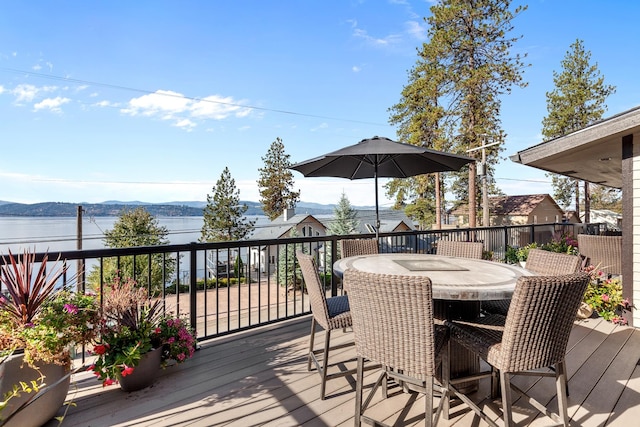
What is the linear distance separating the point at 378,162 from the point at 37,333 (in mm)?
3473

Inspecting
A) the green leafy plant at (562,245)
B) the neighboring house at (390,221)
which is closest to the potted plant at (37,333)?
the green leafy plant at (562,245)

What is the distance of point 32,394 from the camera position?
70.2 inches

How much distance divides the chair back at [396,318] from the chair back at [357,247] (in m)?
1.85

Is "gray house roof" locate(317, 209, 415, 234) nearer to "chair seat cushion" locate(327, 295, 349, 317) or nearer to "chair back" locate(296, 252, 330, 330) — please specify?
"chair seat cushion" locate(327, 295, 349, 317)

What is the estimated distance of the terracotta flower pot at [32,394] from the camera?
5.67ft

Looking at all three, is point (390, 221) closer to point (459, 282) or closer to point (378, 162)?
point (378, 162)

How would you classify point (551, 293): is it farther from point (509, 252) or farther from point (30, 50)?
point (30, 50)

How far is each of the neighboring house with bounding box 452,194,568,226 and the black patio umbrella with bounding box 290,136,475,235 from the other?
22974 millimetres

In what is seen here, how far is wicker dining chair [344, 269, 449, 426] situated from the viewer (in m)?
1.62

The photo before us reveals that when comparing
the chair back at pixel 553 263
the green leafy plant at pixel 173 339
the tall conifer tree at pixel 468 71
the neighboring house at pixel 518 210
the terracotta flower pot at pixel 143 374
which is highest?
the tall conifer tree at pixel 468 71

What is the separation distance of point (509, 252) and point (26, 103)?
3286 cm

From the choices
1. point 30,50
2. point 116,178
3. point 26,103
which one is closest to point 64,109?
point 26,103

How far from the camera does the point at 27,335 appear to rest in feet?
5.79

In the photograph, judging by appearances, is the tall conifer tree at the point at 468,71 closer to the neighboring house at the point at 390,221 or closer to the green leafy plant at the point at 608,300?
the neighboring house at the point at 390,221
